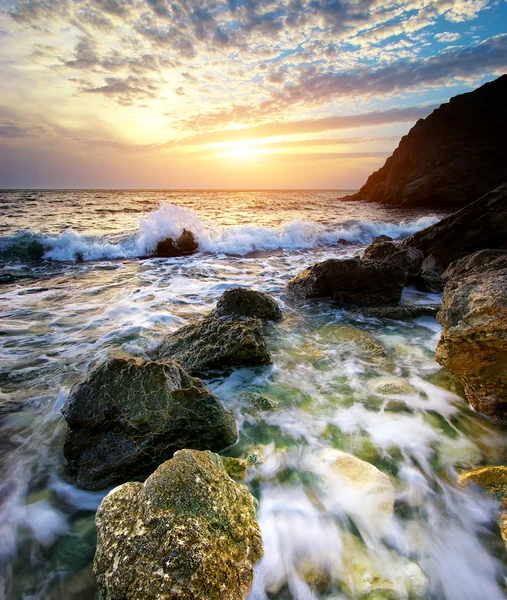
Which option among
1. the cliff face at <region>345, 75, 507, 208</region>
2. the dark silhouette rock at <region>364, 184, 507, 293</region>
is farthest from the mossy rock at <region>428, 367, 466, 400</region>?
the cliff face at <region>345, 75, 507, 208</region>

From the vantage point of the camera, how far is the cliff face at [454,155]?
37.1 m

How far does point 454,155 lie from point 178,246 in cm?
4363

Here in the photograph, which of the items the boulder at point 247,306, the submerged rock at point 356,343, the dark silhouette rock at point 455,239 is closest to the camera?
the submerged rock at point 356,343

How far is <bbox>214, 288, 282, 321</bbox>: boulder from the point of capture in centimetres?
529

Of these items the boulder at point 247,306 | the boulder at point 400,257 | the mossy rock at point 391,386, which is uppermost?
the boulder at point 400,257

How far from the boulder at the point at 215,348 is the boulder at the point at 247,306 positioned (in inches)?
36.9

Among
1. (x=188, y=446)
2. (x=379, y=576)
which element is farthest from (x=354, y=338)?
(x=379, y=576)

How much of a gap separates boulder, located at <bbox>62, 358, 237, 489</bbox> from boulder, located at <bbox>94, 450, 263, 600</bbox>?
0.57m

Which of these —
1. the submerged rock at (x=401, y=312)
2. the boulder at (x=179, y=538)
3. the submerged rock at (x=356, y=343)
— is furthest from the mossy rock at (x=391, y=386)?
the boulder at (x=179, y=538)

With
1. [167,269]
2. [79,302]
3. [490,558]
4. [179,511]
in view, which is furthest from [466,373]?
[167,269]

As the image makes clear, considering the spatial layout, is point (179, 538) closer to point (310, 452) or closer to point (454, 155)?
point (310, 452)

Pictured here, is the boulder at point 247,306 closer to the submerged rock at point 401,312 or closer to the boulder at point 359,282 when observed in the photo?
the boulder at point 359,282

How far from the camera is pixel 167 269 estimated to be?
31.6 ft

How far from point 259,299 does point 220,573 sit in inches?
163
